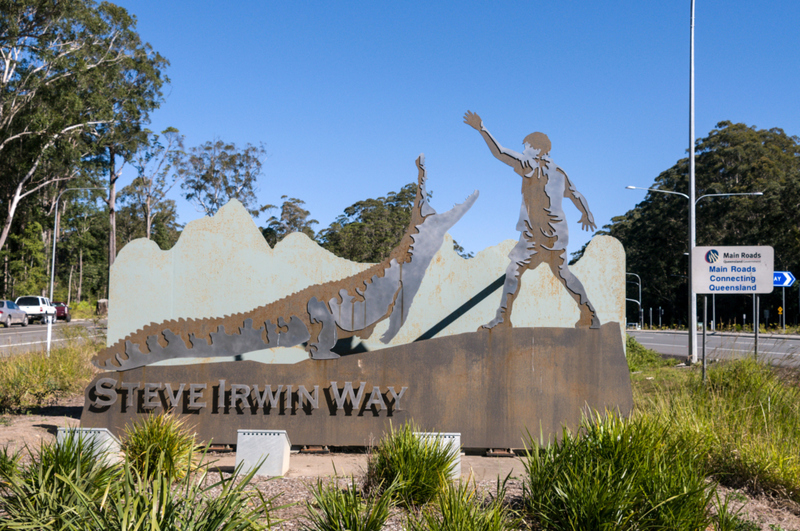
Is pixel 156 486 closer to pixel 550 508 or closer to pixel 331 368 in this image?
pixel 550 508

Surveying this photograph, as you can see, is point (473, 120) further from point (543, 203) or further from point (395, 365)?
point (395, 365)

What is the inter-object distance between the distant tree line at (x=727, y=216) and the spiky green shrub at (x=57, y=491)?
130 feet

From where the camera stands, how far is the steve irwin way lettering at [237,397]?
6.38 m

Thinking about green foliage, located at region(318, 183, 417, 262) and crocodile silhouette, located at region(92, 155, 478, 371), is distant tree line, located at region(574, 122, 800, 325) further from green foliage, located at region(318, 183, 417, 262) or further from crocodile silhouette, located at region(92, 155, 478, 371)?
crocodile silhouette, located at region(92, 155, 478, 371)

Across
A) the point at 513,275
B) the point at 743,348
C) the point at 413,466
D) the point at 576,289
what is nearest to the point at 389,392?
the point at 513,275

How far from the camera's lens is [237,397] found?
6.39 meters

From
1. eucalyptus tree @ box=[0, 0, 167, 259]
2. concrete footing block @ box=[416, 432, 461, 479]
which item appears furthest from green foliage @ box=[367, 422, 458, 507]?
eucalyptus tree @ box=[0, 0, 167, 259]

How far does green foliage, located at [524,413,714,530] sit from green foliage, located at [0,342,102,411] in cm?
746

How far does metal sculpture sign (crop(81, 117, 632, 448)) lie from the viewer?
641cm

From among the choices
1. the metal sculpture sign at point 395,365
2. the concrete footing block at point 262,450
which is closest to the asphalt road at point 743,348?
the metal sculpture sign at point 395,365

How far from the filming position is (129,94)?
3250 cm

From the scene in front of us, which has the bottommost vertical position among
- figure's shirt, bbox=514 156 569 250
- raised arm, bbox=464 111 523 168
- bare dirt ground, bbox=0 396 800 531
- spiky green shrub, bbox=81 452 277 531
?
bare dirt ground, bbox=0 396 800 531

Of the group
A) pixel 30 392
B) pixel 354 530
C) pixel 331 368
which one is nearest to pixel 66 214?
pixel 30 392

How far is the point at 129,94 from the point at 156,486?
113 feet
